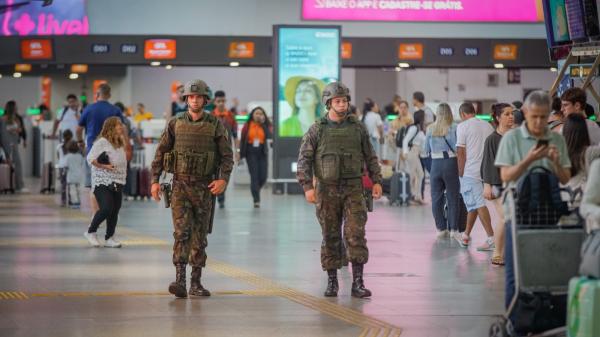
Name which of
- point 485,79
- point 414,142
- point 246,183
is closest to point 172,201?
point 414,142

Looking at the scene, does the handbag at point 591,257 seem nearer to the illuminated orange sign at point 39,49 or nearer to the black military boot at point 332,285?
the black military boot at point 332,285

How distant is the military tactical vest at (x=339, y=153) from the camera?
1210cm

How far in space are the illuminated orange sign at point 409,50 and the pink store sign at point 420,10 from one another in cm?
126

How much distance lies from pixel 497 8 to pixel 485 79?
42.0 feet

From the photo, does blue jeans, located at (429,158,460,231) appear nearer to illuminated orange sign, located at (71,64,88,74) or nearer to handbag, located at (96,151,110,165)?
handbag, located at (96,151,110,165)

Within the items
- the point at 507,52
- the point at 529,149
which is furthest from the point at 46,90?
the point at 529,149

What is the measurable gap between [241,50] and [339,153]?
2237 cm

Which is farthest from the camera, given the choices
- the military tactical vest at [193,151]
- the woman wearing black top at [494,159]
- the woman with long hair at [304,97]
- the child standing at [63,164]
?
the woman with long hair at [304,97]

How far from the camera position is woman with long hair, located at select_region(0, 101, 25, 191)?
28.2m

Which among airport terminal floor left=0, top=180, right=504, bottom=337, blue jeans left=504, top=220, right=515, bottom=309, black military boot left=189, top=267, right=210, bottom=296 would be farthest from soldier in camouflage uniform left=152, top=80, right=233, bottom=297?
blue jeans left=504, top=220, right=515, bottom=309

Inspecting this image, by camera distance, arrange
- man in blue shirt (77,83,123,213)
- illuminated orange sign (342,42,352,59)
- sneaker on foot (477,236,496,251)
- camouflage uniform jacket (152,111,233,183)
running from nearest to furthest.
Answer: camouflage uniform jacket (152,111,233,183) < sneaker on foot (477,236,496,251) < man in blue shirt (77,83,123,213) < illuminated orange sign (342,42,352,59)

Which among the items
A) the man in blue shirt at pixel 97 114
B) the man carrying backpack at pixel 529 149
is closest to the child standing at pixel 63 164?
the man in blue shirt at pixel 97 114

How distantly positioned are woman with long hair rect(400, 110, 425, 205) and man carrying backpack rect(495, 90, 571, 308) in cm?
1543

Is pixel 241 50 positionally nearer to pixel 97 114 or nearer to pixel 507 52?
pixel 507 52
